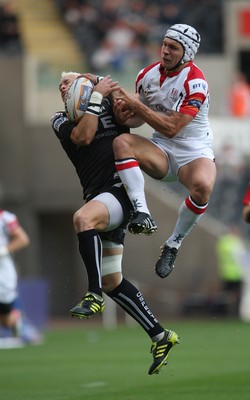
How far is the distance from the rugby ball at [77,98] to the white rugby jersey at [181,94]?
0.53 meters

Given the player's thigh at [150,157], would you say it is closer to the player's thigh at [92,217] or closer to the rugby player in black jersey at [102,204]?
the rugby player in black jersey at [102,204]

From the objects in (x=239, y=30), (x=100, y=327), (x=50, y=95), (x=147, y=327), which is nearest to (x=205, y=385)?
(x=147, y=327)

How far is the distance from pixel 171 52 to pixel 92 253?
68.8 inches

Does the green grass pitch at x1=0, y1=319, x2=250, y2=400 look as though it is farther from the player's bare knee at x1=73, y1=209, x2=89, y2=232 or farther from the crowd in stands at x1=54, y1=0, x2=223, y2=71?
the crowd in stands at x1=54, y1=0, x2=223, y2=71

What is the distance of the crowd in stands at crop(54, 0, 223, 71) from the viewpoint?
1009 inches

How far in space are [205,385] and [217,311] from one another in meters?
12.3

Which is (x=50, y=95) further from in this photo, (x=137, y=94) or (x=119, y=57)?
(x=137, y=94)

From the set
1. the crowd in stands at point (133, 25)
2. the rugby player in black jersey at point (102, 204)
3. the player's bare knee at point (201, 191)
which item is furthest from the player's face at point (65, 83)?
the crowd in stands at point (133, 25)

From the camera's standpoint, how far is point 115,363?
14914 millimetres

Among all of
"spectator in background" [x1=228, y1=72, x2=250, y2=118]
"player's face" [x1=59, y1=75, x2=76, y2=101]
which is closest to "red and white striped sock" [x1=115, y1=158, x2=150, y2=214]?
"player's face" [x1=59, y1=75, x2=76, y2=101]

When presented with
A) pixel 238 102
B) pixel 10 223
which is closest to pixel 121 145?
pixel 10 223

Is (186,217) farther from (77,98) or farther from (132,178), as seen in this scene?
(77,98)

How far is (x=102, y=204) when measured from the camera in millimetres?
9938

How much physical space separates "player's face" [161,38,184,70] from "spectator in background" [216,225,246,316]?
13.4 m
